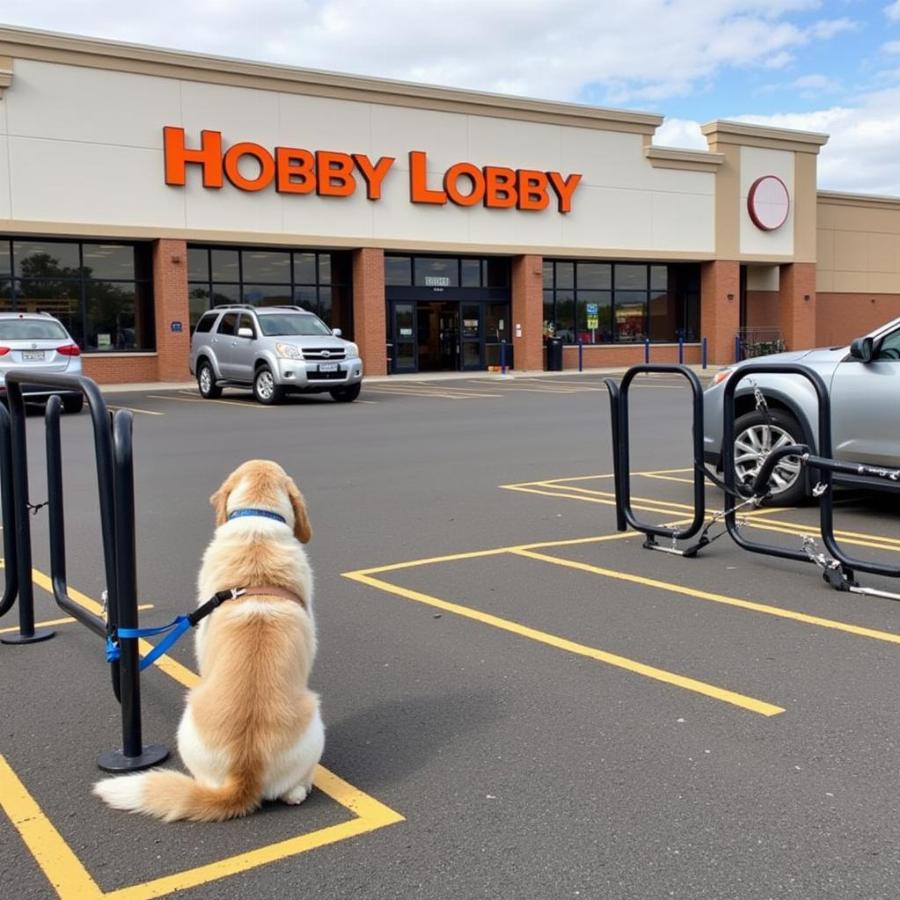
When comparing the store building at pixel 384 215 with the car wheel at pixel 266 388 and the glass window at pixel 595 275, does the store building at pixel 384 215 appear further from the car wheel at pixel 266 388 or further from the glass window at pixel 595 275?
the car wheel at pixel 266 388

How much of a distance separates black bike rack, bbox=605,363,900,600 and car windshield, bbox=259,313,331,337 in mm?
14399

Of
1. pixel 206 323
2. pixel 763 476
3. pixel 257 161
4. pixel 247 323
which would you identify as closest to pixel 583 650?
Answer: pixel 763 476

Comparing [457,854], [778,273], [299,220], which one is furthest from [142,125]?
[457,854]

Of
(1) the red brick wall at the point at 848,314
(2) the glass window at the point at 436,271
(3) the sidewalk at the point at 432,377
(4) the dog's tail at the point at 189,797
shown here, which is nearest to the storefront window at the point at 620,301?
(3) the sidewalk at the point at 432,377

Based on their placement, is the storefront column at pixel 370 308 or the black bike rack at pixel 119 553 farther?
the storefront column at pixel 370 308

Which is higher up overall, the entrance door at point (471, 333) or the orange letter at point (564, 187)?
the orange letter at point (564, 187)

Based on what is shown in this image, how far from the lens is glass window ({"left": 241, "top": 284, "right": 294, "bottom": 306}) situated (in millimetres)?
30062

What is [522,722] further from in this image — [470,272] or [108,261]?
[470,272]

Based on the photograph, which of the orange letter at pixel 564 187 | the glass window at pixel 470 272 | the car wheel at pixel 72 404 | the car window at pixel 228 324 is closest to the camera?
the car wheel at pixel 72 404

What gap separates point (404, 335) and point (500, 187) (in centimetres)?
544

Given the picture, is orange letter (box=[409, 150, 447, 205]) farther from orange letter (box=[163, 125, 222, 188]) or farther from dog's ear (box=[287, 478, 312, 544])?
dog's ear (box=[287, 478, 312, 544])

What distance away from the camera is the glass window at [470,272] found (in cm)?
3319

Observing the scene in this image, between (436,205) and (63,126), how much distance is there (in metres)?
10.7

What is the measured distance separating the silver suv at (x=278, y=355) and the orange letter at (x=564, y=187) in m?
13.5
